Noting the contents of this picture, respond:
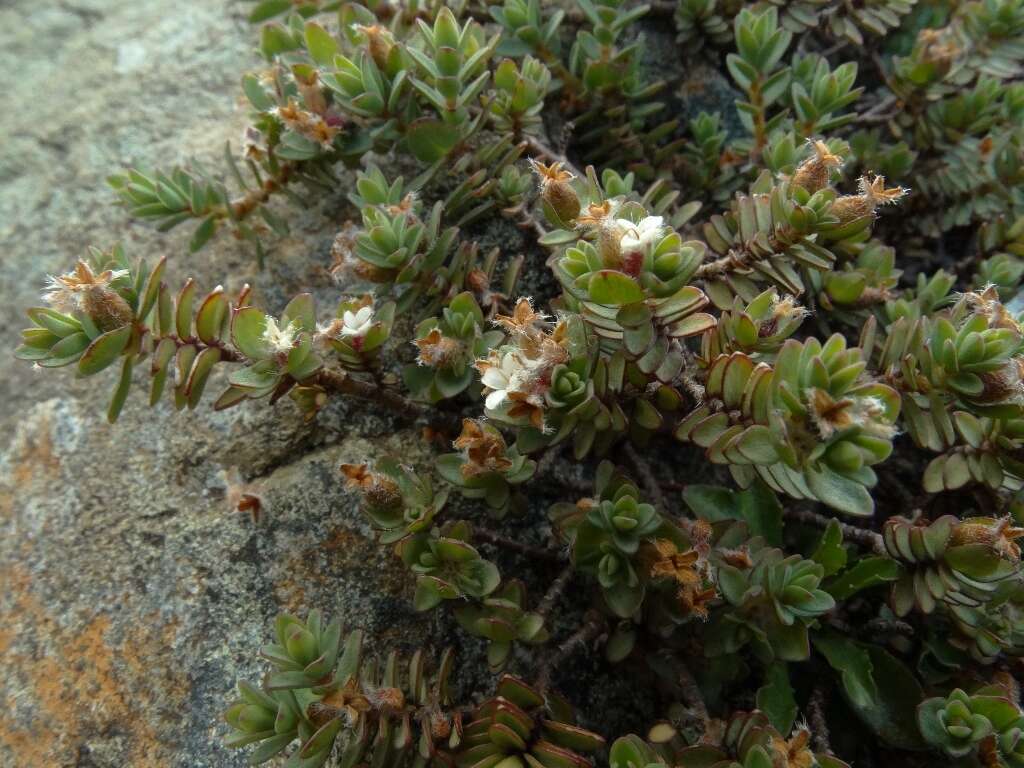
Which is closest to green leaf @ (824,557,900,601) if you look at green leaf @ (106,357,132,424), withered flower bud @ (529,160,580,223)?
withered flower bud @ (529,160,580,223)

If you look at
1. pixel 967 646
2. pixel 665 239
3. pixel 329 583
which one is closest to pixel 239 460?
pixel 329 583

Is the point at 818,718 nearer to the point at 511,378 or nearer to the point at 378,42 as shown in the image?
the point at 511,378

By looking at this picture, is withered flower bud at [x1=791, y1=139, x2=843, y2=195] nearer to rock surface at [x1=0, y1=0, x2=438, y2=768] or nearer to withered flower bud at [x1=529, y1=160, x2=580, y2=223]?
withered flower bud at [x1=529, y1=160, x2=580, y2=223]

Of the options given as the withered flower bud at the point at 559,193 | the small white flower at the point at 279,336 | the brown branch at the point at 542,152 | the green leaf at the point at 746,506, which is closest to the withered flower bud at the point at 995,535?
the green leaf at the point at 746,506

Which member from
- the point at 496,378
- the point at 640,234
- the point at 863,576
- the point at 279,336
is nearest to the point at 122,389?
the point at 279,336

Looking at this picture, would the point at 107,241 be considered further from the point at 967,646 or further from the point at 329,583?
the point at 967,646

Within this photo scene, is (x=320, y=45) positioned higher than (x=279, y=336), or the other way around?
(x=320, y=45)
